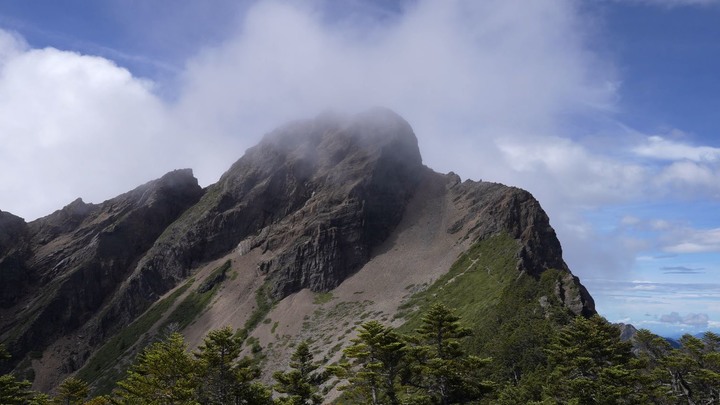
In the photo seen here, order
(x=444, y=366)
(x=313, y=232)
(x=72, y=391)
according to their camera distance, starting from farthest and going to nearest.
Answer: (x=313, y=232) → (x=72, y=391) → (x=444, y=366)

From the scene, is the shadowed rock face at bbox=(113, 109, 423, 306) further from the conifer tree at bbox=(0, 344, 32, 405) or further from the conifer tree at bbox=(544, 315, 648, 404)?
the conifer tree at bbox=(544, 315, 648, 404)

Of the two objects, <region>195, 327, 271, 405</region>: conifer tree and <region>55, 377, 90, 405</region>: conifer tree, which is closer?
<region>195, 327, 271, 405</region>: conifer tree

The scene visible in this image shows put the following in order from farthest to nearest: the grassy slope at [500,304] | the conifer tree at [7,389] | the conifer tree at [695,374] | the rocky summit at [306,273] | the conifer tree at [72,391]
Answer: the rocky summit at [306,273], the grassy slope at [500,304], the conifer tree at [72,391], the conifer tree at [695,374], the conifer tree at [7,389]

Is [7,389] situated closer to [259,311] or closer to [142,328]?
[259,311]

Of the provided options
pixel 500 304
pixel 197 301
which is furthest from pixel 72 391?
pixel 197 301

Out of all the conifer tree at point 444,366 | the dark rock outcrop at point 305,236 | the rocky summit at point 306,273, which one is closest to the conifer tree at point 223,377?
the conifer tree at point 444,366

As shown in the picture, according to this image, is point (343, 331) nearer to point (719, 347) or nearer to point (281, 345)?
point (281, 345)

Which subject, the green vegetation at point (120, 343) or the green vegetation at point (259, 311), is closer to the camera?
the green vegetation at point (259, 311)

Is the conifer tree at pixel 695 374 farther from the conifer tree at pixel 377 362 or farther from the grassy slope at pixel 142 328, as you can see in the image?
the grassy slope at pixel 142 328

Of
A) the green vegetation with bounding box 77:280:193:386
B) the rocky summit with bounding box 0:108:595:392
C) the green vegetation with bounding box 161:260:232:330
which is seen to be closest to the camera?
the rocky summit with bounding box 0:108:595:392

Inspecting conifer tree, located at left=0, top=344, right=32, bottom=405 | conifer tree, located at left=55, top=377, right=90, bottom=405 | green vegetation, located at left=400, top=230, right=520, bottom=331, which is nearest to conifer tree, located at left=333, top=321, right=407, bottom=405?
conifer tree, located at left=0, top=344, right=32, bottom=405

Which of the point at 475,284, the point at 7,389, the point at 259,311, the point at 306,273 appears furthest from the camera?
the point at 306,273

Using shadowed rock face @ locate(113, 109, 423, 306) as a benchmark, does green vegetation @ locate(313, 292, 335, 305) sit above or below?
below

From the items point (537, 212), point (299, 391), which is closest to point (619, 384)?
point (299, 391)
